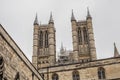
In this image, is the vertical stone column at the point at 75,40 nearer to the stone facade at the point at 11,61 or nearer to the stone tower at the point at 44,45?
the stone tower at the point at 44,45

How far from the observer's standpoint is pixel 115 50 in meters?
57.9

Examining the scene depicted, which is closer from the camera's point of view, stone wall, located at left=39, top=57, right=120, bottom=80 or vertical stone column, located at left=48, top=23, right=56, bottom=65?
stone wall, located at left=39, top=57, right=120, bottom=80

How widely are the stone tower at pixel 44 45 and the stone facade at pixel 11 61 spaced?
125 feet

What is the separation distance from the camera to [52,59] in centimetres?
6088

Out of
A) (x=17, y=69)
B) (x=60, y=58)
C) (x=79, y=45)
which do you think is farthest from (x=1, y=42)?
(x=60, y=58)

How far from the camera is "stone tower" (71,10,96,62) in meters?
60.7

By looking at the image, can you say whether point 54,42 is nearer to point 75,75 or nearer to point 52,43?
point 52,43

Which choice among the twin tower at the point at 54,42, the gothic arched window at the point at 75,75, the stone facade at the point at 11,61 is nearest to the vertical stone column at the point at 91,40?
the twin tower at the point at 54,42

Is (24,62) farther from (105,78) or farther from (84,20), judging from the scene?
(84,20)

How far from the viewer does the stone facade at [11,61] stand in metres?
18.3

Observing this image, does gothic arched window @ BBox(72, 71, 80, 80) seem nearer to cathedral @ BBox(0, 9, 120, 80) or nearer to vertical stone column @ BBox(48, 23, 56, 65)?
cathedral @ BBox(0, 9, 120, 80)

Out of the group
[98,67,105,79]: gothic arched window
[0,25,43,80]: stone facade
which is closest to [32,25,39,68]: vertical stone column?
[98,67,105,79]: gothic arched window

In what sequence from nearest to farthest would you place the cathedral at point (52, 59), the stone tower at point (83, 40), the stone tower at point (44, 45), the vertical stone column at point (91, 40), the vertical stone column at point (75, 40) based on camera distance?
the cathedral at point (52, 59)
the vertical stone column at point (91, 40)
the vertical stone column at point (75, 40)
the stone tower at point (83, 40)
the stone tower at point (44, 45)

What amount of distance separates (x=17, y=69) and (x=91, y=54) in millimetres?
40510
